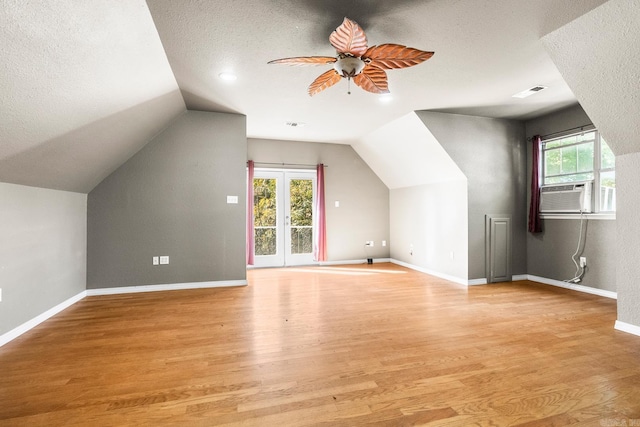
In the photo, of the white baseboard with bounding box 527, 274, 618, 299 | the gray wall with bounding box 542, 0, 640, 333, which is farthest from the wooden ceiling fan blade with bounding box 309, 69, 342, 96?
the white baseboard with bounding box 527, 274, 618, 299

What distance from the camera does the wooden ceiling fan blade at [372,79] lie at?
98.6 inches

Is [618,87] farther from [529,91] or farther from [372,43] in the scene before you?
[372,43]

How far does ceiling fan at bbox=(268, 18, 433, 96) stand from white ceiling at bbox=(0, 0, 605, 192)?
0.29 metres

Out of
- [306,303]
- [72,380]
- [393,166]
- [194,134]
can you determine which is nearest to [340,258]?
[393,166]

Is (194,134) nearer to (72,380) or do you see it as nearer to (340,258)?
(72,380)

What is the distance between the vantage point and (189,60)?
2.92m

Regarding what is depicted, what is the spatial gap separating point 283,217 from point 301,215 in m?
0.40

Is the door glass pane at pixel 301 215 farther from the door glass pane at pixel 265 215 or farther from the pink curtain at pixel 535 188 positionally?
the pink curtain at pixel 535 188

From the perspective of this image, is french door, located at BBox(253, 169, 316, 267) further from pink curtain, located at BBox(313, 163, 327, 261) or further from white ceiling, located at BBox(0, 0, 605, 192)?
white ceiling, located at BBox(0, 0, 605, 192)

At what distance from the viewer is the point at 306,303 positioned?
3812mm

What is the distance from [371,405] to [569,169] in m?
4.73

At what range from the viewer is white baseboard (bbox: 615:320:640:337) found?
2.76m

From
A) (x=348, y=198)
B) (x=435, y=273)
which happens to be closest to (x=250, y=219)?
(x=348, y=198)

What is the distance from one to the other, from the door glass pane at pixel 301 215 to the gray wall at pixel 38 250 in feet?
11.7
